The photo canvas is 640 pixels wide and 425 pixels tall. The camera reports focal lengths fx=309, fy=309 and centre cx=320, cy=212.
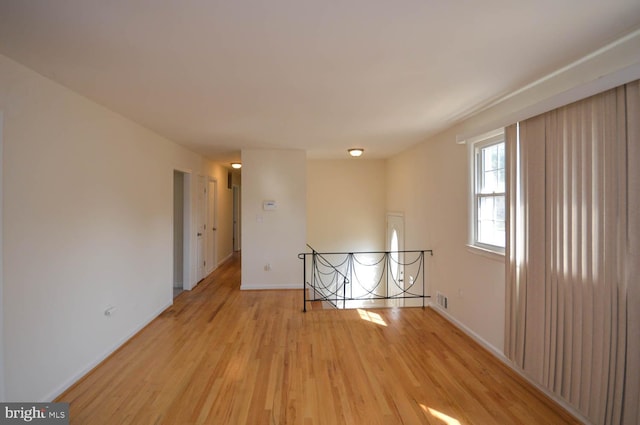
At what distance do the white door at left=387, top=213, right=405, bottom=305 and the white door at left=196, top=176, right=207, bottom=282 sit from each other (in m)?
3.74

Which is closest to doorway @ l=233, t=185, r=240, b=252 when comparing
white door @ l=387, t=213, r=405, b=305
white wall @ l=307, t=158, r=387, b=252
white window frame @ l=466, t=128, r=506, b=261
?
white wall @ l=307, t=158, r=387, b=252

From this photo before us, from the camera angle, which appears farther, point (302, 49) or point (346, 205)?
point (346, 205)

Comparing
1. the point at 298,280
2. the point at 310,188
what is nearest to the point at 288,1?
the point at 298,280

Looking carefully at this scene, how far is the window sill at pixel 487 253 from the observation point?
3.04m

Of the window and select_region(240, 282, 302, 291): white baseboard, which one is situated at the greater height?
the window

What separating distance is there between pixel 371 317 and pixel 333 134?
260 cm

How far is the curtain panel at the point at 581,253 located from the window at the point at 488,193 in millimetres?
478

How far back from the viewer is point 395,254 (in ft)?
22.0

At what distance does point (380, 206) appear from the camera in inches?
285

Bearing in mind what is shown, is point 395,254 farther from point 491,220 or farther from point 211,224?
point 211,224

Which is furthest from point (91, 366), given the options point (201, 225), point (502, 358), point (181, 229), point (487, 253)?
point (487, 253)

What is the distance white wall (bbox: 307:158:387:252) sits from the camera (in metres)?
7.20

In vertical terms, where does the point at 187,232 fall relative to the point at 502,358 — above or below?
above

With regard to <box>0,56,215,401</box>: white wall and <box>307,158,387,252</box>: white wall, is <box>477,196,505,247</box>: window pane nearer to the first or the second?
<box>307,158,387,252</box>: white wall
